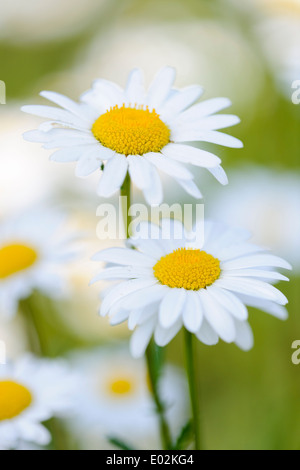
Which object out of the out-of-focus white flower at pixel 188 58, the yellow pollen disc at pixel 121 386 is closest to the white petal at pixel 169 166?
the yellow pollen disc at pixel 121 386

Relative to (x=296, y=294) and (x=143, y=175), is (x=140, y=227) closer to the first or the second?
(x=143, y=175)

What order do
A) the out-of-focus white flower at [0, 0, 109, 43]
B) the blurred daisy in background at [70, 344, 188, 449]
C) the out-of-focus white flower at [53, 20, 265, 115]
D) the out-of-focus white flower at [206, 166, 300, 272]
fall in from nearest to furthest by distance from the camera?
the blurred daisy in background at [70, 344, 188, 449] → the out-of-focus white flower at [206, 166, 300, 272] → the out-of-focus white flower at [53, 20, 265, 115] → the out-of-focus white flower at [0, 0, 109, 43]

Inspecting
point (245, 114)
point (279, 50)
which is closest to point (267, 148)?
point (245, 114)

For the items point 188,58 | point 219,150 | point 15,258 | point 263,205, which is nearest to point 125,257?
point 15,258

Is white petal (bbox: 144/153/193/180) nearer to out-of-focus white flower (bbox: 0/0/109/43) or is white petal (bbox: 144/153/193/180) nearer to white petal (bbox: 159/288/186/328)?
white petal (bbox: 159/288/186/328)

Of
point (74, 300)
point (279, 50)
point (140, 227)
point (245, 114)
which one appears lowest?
point (74, 300)

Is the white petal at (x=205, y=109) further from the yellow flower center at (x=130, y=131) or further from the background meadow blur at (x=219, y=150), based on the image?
the background meadow blur at (x=219, y=150)

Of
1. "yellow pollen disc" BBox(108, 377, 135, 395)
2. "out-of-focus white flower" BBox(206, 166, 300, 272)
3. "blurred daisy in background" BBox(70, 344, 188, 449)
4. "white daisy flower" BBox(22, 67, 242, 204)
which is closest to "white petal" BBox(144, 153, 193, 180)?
"white daisy flower" BBox(22, 67, 242, 204)
